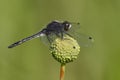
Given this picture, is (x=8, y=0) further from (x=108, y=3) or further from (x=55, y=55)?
(x=55, y=55)

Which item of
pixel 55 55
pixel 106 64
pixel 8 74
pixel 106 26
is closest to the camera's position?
pixel 55 55

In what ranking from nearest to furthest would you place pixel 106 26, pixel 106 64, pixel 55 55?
pixel 55 55, pixel 106 64, pixel 106 26

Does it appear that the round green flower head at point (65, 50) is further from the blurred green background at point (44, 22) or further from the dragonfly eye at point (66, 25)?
the blurred green background at point (44, 22)

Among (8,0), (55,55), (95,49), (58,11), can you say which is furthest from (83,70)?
(55,55)

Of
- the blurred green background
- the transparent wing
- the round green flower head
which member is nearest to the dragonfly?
the transparent wing

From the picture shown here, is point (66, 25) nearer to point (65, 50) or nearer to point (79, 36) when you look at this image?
point (79, 36)
